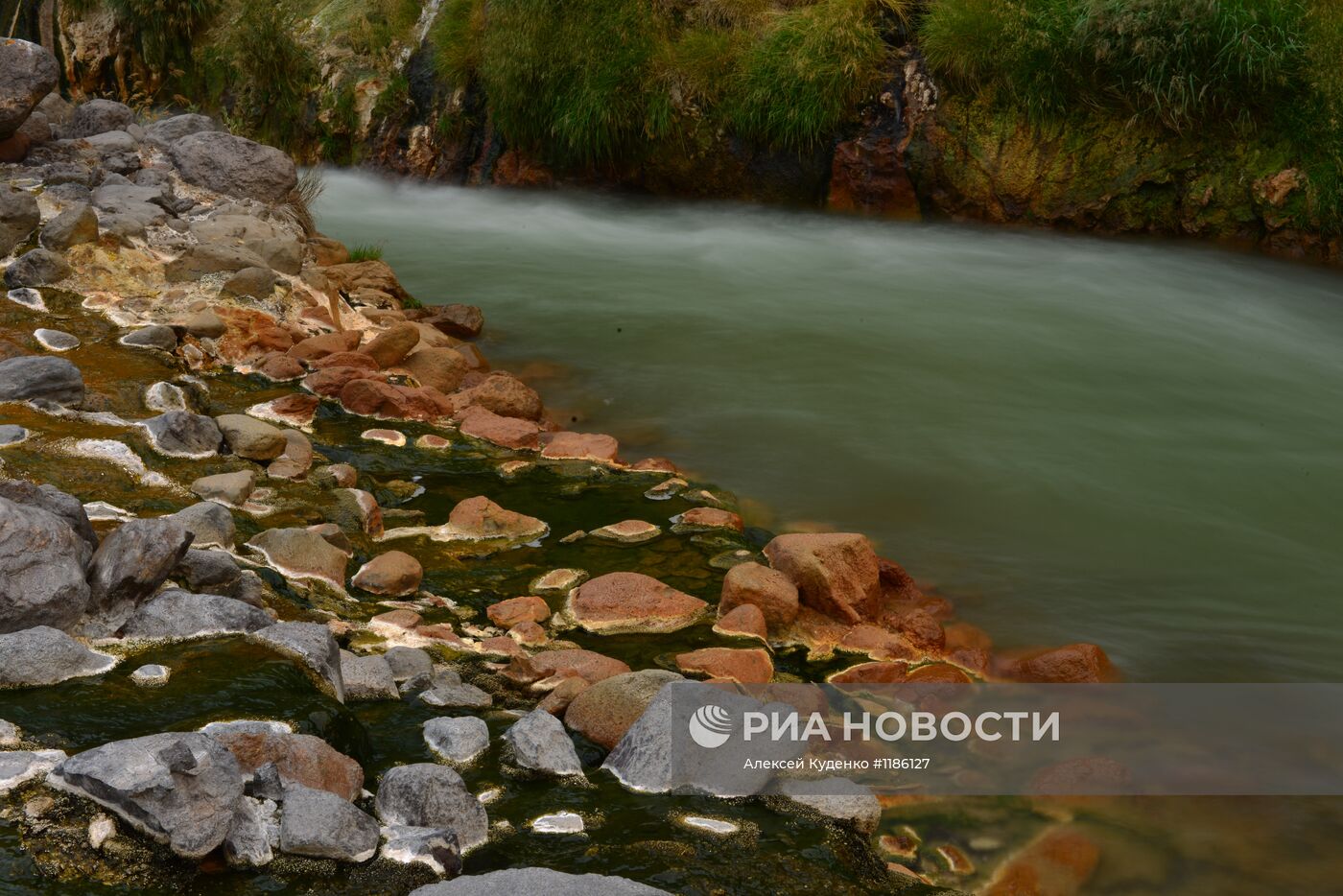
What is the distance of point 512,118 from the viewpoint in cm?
1255

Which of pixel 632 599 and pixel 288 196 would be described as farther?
pixel 288 196

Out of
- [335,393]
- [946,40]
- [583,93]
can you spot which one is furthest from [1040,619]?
[583,93]

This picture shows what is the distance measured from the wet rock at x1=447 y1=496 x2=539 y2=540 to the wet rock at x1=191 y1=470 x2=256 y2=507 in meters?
0.75

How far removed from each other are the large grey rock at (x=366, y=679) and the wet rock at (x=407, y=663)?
0.20 feet

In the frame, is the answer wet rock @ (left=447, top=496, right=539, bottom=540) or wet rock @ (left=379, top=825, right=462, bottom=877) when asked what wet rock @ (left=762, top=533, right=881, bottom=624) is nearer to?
wet rock @ (left=447, top=496, right=539, bottom=540)

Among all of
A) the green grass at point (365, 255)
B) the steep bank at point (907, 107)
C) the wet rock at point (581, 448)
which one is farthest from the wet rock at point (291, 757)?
the steep bank at point (907, 107)

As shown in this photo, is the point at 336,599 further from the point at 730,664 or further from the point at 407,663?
the point at 730,664

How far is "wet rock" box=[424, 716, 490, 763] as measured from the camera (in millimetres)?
2863

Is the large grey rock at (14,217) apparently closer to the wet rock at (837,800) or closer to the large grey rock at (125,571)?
the large grey rock at (125,571)

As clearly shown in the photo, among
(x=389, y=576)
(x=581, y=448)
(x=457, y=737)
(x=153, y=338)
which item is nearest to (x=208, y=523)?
(x=389, y=576)

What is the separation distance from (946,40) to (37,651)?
9808 millimetres

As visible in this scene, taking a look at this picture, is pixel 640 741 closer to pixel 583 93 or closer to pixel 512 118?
pixel 583 93

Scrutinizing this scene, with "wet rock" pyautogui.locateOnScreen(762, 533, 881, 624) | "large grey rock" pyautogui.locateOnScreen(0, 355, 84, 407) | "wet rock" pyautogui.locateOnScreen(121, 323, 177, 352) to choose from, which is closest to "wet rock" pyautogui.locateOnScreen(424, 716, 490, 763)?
"wet rock" pyautogui.locateOnScreen(762, 533, 881, 624)

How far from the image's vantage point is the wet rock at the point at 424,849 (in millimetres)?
2279
